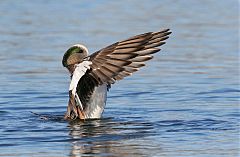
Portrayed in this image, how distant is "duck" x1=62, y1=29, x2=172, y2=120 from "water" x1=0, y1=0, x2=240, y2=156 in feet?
0.93

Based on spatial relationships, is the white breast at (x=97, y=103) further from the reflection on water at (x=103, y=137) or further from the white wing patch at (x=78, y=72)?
the white wing patch at (x=78, y=72)

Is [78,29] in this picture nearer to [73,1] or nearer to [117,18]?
[117,18]

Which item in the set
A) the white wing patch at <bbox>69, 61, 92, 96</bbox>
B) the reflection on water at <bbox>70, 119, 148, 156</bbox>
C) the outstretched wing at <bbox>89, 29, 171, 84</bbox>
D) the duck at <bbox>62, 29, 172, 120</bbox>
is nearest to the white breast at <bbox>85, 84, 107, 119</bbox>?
the duck at <bbox>62, 29, 172, 120</bbox>

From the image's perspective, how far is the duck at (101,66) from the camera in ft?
33.9

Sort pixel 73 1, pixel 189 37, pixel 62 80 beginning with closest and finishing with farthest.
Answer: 1. pixel 62 80
2. pixel 189 37
3. pixel 73 1

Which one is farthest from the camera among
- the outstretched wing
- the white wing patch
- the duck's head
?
the duck's head

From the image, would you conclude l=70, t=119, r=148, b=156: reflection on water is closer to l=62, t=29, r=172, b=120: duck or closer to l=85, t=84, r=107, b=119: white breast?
l=85, t=84, r=107, b=119: white breast

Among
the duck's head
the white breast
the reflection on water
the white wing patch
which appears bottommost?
the reflection on water

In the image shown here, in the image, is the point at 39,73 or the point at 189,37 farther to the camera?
the point at 189,37

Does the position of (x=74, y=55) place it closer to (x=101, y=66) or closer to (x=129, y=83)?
(x=101, y=66)

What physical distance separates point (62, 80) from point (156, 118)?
334 cm

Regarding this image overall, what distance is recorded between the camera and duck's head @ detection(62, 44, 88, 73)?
10961mm

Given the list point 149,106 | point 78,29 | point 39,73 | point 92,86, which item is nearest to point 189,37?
point 78,29

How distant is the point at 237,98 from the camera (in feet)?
42.3
